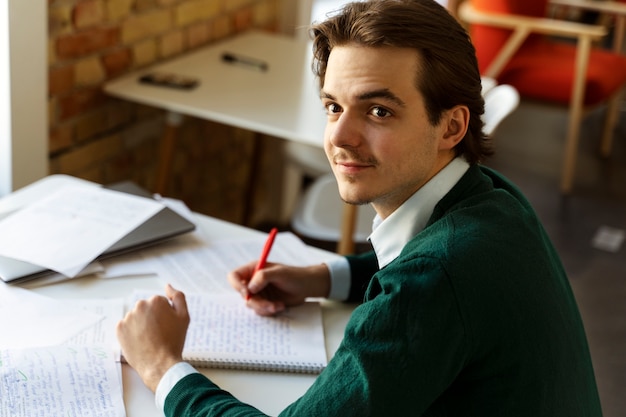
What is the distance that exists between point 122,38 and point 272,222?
4.16 feet

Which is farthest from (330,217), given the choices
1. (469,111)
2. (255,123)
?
(469,111)

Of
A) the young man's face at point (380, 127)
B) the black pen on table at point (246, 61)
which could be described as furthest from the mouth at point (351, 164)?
the black pen on table at point (246, 61)

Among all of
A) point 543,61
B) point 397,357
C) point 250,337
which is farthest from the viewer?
point 543,61

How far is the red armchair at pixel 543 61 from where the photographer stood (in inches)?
152

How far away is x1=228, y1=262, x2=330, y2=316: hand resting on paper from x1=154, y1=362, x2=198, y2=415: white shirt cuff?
26cm

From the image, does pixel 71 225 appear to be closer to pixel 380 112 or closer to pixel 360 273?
pixel 360 273

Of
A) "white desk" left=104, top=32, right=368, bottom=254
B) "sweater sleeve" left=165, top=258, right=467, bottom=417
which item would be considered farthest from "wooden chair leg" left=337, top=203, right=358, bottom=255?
"sweater sleeve" left=165, top=258, right=467, bottom=417

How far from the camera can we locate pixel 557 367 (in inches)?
41.1

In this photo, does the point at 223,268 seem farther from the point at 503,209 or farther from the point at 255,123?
the point at 255,123

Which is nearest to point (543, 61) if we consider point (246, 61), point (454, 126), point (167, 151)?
point (246, 61)

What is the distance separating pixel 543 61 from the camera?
4.11 m

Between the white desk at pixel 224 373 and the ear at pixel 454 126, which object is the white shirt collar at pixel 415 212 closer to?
the ear at pixel 454 126

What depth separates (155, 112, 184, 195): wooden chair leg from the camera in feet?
8.47

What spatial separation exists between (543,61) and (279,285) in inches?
119
